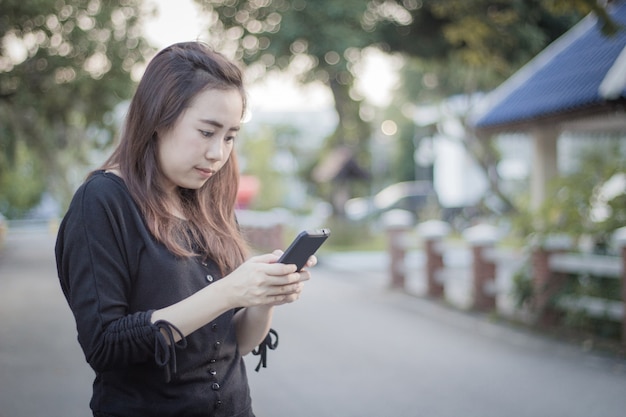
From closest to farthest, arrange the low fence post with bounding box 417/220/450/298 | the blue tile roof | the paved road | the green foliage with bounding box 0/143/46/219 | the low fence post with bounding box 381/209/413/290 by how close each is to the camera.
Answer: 1. the paved road
2. the blue tile roof
3. the low fence post with bounding box 417/220/450/298
4. the low fence post with bounding box 381/209/413/290
5. the green foliage with bounding box 0/143/46/219

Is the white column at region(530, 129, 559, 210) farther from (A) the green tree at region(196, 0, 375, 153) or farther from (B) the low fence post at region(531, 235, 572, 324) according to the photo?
(A) the green tree at region(196, 0, 375, 153)

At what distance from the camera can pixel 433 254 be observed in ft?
42.3

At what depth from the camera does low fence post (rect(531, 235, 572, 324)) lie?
9555 millimetres

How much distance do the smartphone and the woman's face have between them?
14.2 inches

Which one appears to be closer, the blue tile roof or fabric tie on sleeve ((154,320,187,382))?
fabric tie on sleeve ((154,320,187,382))

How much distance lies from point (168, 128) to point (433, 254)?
1104 cm

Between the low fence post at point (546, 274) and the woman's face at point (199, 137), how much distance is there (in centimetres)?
804

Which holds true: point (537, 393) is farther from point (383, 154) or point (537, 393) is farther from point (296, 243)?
point (383, 154)

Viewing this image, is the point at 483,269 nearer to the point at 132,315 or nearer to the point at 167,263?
the point at 167,263

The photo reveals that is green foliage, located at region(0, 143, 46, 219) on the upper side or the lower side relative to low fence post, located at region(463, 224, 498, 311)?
upper

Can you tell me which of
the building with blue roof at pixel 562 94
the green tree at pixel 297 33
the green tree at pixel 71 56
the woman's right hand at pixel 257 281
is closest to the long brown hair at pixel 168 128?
the woman's right hand at pixel 257 281

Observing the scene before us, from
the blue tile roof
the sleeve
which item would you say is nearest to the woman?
the sleeve

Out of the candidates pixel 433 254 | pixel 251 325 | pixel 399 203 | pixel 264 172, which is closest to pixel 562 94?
pixel 433 254

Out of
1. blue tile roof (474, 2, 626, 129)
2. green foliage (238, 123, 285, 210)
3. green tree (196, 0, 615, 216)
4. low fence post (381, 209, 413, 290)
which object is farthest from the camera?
green foliage (238, 123, 285, 210)
